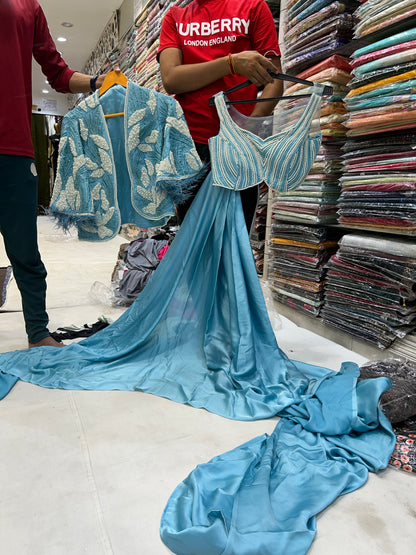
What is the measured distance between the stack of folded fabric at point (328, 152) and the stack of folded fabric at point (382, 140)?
158 mm

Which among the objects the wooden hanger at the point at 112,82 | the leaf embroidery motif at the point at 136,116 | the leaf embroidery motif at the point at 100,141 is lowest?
the leaf embroidery motif at the point at 100,141

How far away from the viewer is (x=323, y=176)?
220 cm

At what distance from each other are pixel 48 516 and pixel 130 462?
10.0 inches

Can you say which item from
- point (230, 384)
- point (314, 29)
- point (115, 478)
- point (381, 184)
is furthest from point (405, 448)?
point (314, 29)

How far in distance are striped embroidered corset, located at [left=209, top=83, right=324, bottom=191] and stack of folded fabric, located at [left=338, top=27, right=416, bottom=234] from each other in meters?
0.42

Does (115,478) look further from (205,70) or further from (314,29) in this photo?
(314,29)

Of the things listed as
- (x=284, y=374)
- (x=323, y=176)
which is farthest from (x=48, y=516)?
(x=323, y=176)

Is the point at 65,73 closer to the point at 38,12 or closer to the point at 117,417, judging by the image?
the point at 38,12

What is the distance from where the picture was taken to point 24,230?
67.0 inches

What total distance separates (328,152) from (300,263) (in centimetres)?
63

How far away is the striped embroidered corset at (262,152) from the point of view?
1546mm

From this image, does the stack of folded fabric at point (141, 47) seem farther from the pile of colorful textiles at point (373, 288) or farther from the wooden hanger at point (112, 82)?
the pile of colorful textiles at point (373, 288)

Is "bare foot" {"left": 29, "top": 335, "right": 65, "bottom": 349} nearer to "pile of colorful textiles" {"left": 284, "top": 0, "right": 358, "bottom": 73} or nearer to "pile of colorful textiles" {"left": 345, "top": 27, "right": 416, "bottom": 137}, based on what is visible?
"pile of colorful textiles" {"left": 345, "top": 27, "right": 416, "bottom": 137}

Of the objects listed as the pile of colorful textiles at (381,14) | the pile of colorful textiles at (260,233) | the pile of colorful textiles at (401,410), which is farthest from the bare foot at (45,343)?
the pile of colorful textiles at (381,14)
